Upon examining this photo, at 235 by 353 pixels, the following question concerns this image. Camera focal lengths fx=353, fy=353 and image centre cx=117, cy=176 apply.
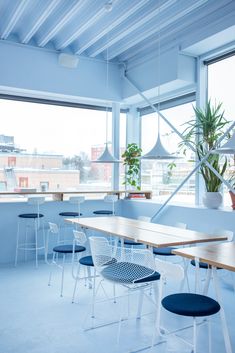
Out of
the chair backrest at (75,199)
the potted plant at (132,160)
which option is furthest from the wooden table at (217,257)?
the potted plant at (132,160)

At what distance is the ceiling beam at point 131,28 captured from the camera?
171 inches

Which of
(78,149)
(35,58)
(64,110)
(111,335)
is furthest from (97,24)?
(111,335)

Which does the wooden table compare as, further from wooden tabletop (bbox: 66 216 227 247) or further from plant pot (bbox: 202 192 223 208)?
plant pot (bbox: 202 192 223 208)

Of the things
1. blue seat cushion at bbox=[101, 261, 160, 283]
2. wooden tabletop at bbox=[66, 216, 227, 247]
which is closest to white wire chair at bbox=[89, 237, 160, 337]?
blue seat cushion at bbox=[101, 261, 160, 283]

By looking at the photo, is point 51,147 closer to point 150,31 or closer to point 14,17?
point 14,17

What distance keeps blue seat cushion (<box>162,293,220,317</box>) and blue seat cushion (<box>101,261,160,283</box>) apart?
44cm

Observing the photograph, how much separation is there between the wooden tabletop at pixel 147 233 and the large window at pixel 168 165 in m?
1.62

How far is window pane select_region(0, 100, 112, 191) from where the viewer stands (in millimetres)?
5910

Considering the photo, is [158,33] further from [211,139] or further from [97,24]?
[211,139]

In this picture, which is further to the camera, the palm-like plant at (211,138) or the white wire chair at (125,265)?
the palm-like plant at (211,138)

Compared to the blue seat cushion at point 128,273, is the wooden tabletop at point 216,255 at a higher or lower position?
higher

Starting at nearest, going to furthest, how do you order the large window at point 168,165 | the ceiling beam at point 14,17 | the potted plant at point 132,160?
the ceiling beam at point 14,17
the large window at point 168,165
the potted plant at point 132,160

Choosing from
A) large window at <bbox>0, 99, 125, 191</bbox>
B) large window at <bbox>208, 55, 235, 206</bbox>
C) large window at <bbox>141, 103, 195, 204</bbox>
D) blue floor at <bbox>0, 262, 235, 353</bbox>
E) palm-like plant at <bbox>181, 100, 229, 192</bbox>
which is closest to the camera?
blue floor at <bbox>0, 262, 235, 353</bbox>

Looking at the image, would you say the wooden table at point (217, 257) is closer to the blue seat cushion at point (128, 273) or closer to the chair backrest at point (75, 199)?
the blue seat cushion at point (128, 273)
